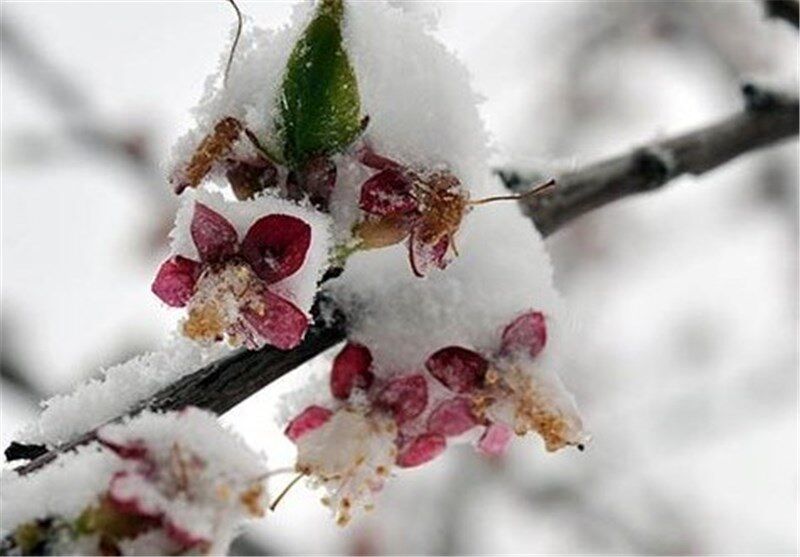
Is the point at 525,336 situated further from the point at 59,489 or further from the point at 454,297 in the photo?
the point at 59,489

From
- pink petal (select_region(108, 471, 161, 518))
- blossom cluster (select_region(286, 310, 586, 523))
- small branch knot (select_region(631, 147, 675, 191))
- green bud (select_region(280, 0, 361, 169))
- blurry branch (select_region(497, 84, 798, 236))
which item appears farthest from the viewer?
small branch knot (select_region(631, 147, 675, 191))

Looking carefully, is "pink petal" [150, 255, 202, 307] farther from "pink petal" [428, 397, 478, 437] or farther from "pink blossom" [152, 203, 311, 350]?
"pink petal" [428, 397, 478, 437]

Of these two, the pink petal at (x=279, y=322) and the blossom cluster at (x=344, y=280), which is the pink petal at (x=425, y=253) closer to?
the blossom cluster at (x=344, y=280)

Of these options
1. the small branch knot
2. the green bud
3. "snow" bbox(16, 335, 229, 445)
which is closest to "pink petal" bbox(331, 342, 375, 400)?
"snow" bbox(16, 335, 229, 445)

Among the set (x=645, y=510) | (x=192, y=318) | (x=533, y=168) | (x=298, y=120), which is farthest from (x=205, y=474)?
(x=645, y=510)

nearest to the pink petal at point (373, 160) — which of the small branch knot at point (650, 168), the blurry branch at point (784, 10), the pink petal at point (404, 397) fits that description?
the pink petal at point (404, 397)
